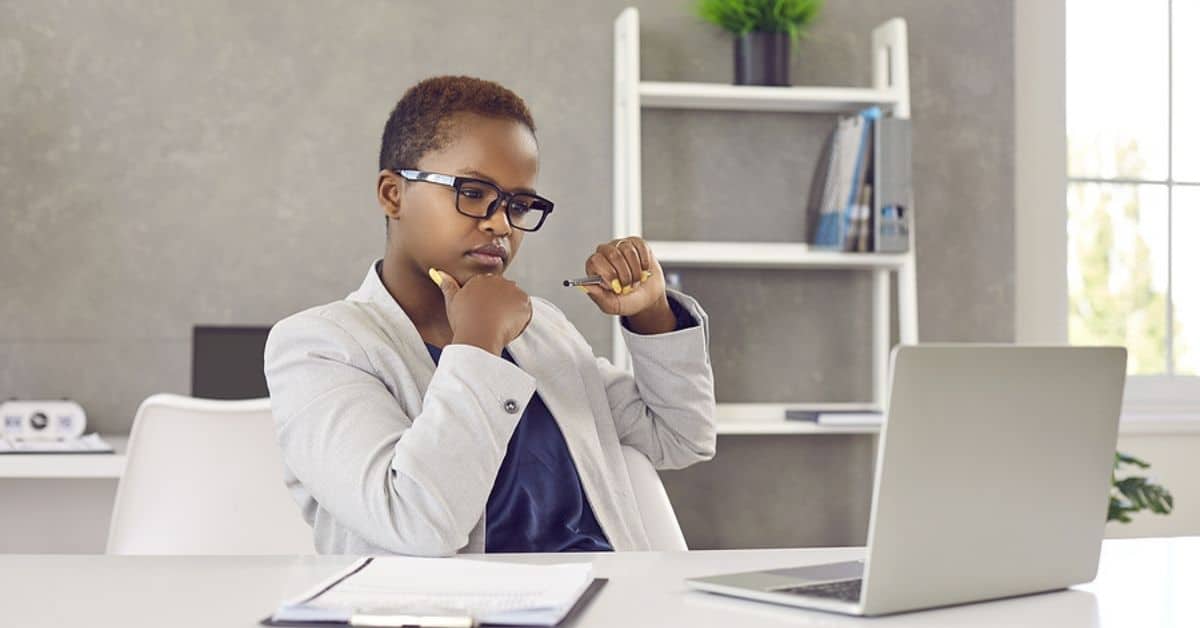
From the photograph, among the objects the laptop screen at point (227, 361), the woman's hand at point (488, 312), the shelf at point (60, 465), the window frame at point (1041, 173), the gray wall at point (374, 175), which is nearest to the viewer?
the woman's hand at point (488, 312)

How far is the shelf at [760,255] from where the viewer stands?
3.18 m

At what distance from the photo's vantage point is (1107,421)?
104 centimetres

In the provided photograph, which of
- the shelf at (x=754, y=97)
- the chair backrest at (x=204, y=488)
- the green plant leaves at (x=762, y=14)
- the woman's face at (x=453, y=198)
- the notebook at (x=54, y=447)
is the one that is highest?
the green plant leaves at (x=762, y=14)

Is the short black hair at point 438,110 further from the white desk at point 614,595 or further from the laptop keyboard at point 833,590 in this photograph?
the laptop keyboard at point 833,590

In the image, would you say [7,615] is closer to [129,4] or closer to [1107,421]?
[1107,421]

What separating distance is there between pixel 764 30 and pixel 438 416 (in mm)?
2247

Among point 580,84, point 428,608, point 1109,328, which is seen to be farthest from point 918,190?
point 428,608

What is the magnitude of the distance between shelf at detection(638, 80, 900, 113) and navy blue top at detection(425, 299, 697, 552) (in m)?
1.80

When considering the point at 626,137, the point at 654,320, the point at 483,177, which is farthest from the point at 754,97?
the point at 483,177

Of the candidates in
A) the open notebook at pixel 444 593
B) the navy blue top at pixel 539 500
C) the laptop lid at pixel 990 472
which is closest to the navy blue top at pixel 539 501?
the navy blue top at pixel 539 500

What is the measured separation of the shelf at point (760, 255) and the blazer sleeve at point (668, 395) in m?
1.43

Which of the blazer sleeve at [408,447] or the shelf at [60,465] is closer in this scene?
the blazer sleeve at [408,447]

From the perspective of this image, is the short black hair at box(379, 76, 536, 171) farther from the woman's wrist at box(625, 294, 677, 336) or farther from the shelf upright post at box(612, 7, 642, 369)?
the shelf upright post at box(612, 7, 642, 369)

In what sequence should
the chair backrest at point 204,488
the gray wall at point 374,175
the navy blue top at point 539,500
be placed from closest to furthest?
the navy blue top at point 539,500 → the chair backrest at point 204,488 → the gray wall at point 374,175
